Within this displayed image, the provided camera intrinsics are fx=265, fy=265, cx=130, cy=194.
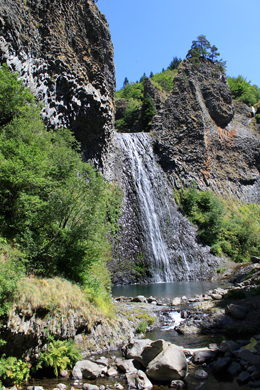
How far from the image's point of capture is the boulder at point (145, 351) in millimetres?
7904

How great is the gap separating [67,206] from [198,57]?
52.8 m

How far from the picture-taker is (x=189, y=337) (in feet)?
35.0

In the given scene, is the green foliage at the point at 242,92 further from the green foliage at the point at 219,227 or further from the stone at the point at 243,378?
the stone at the point at 243,378

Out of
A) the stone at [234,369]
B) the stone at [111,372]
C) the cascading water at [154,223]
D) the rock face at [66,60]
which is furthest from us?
the cascading water at [154,223]

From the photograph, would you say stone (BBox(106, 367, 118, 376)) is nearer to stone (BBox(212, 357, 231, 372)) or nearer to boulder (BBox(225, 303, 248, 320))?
stone (BBox(212, 357, 231, 372))

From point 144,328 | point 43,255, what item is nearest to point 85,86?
point 43,255

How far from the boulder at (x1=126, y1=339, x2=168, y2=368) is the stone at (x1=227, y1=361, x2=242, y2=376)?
1843mm

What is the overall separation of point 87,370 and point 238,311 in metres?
7.42

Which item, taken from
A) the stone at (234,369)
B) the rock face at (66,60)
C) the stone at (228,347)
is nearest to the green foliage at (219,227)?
the rock face at (66,60)

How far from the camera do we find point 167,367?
7.24 meters

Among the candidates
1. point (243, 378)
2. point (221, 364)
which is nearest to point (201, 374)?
point (221, 364)

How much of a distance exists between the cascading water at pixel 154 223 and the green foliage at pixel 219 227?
1752 millimetres

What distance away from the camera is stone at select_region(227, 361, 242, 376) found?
7338 millimetres

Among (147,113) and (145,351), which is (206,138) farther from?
(145,351)
